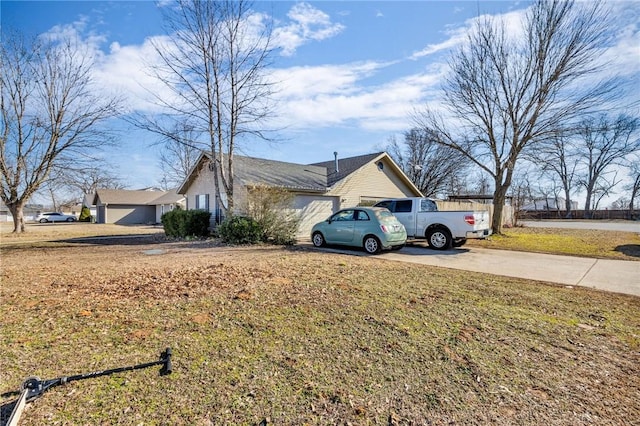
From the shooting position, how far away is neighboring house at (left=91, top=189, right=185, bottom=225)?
3750 centimetres

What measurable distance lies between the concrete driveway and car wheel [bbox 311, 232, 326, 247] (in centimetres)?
63

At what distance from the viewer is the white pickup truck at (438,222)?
1074 centimetres

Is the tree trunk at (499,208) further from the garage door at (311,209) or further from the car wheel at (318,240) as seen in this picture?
the car wheel at (318,240)

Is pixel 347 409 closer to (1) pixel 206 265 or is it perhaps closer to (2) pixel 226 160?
(1) pixel 206 265

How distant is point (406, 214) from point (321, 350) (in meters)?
9.61

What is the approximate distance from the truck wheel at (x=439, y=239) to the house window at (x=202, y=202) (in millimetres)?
11763

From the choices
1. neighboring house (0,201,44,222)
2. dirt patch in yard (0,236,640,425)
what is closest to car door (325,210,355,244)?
dirt patch in yard (0,236,640,425)

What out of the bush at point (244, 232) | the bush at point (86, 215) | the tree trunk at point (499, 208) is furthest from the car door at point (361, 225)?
the bush at point (86, 215)

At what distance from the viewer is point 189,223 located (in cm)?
1548

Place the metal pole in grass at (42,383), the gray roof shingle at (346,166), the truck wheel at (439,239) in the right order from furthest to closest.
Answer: the gray roof shingle at (346,166) → the truck wheel at (439,239) → the metal pole in grass at (42,383)

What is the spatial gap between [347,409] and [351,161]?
733 inches

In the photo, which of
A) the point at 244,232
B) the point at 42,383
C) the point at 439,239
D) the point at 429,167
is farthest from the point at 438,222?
the point at 429,167

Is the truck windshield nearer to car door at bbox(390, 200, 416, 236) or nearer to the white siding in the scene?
car door at bbox(390, 200, 416, 236)

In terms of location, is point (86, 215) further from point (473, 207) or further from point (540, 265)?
point (540, 265)
